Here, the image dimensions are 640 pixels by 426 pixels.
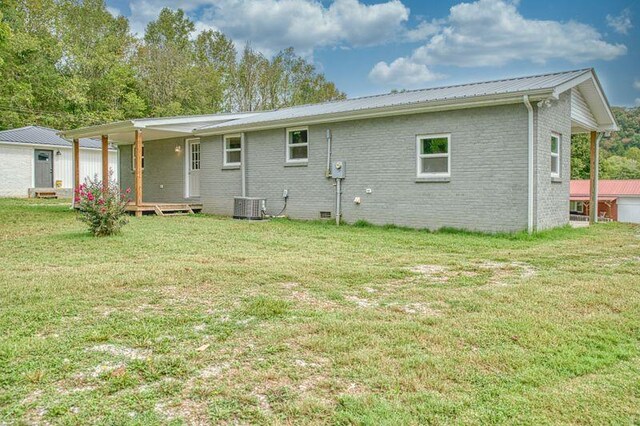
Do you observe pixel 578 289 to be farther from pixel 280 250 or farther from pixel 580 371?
pixel 280 250

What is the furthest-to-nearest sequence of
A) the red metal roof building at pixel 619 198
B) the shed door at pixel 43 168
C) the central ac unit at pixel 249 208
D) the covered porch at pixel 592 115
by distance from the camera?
the red metal roof building at pixel 619 198 → the shed door at pixel 43 168 → the central ac unit at pixel 249 208 → the covered porch at pixel 592 115

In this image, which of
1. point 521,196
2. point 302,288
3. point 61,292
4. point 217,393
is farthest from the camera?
point 521,196

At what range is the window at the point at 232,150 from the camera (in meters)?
14.4

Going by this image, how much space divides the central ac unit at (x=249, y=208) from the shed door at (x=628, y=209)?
31411 mm

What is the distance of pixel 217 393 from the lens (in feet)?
8.05

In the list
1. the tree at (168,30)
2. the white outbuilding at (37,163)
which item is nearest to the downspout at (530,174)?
the white outbuilding at (37,163)

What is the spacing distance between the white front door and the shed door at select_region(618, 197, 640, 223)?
31496mm

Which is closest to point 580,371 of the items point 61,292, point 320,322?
point 320,322

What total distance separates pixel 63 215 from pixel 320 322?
11820 millimetres

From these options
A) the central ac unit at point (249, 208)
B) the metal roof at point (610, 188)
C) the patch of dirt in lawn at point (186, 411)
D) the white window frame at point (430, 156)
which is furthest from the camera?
the metal roof at point (610, 188)

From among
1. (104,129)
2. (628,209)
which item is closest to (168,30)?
(104,129)

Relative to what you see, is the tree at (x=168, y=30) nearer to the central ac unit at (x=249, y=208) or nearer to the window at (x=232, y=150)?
the window at (x=232, y=150)

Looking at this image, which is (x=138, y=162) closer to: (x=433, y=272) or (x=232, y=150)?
(x=232, y=150)

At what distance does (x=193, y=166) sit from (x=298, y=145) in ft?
16.2
